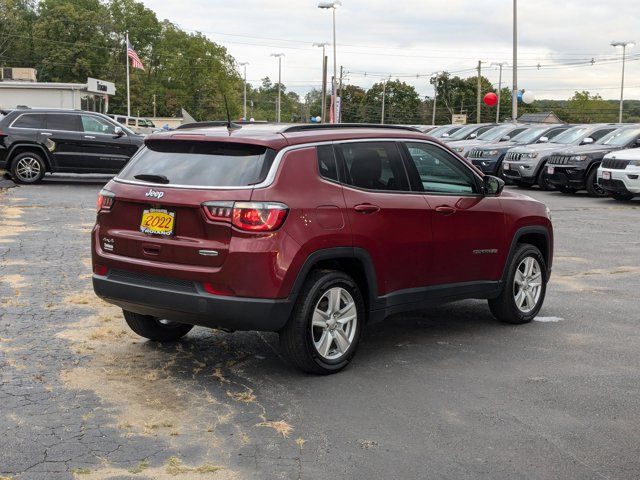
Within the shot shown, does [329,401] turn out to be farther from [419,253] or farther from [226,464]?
[419,253]

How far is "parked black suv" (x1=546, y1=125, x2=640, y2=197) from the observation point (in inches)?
826

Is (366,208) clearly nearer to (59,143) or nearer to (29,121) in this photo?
(59,143)

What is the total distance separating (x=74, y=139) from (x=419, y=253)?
1554 cm

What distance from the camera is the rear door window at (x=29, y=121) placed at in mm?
19953

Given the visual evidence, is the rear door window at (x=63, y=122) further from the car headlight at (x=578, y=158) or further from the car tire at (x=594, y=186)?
Result: the car tire at (x=594, y=186)

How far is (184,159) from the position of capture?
571 centimetres

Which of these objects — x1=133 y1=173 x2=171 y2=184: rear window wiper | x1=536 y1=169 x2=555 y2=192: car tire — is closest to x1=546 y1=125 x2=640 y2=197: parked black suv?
x1=536 y1=169 x2=555 y2=192: car tire

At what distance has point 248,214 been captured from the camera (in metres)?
5.27

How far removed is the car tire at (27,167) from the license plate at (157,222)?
51.1 feet

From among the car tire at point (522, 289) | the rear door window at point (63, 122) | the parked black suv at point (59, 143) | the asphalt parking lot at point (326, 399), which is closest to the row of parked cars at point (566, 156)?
the parked black suv at point (59, 143)

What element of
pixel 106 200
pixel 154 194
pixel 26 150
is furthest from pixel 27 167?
pixel 154 194

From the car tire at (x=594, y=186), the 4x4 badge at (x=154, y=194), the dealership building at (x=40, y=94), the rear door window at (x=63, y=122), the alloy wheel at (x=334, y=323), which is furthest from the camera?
the dealership building at (x=40, y=94)

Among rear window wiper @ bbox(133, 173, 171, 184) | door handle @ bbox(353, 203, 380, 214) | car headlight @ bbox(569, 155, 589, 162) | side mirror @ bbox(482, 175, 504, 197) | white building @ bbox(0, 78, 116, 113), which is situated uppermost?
white building @ bbox(0, 78, 116, 113)

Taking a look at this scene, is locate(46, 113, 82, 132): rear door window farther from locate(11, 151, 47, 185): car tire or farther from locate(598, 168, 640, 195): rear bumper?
locate(598, 168, 640, 195): rear bumper
